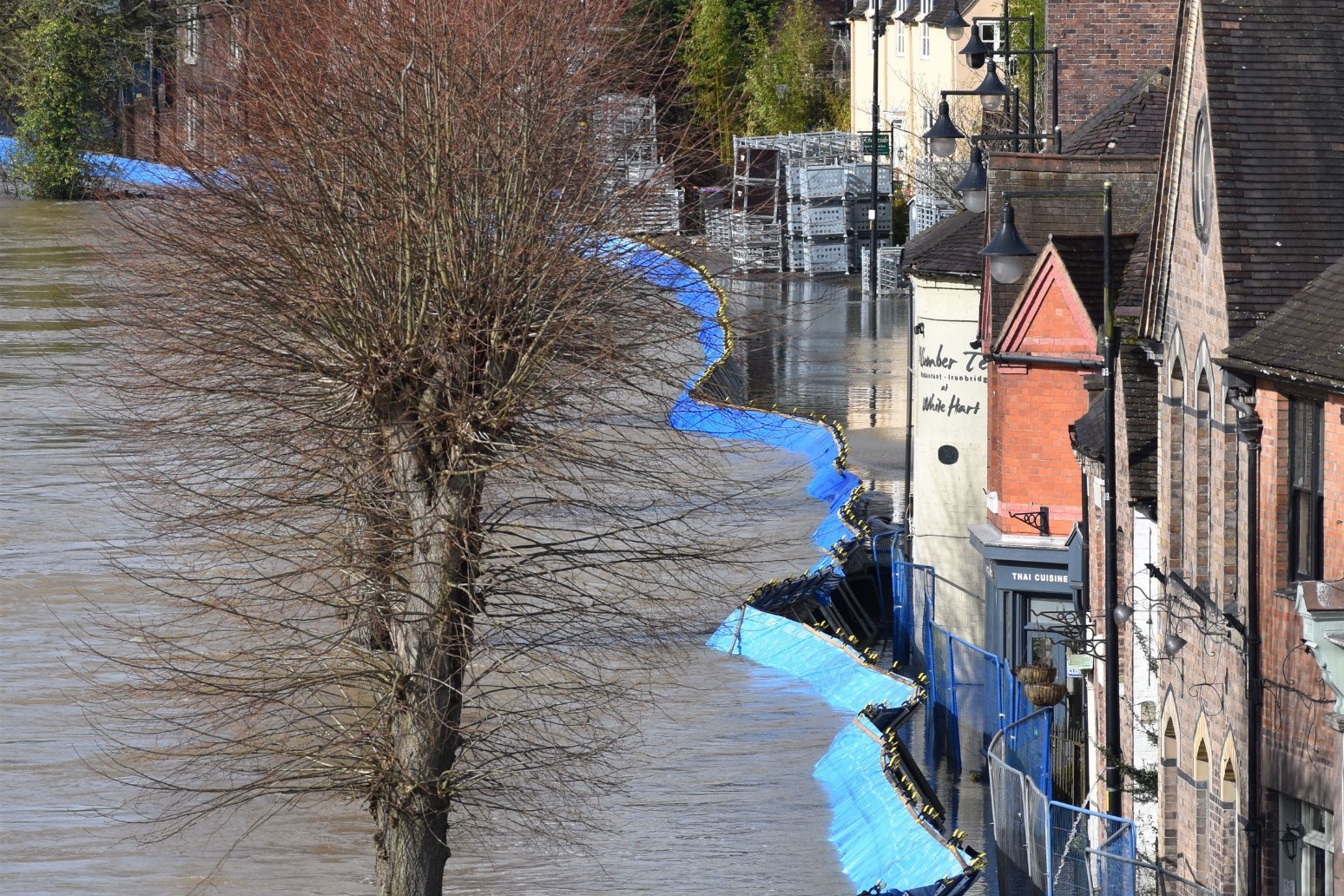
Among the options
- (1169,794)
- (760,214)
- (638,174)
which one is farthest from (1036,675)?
(760,214)

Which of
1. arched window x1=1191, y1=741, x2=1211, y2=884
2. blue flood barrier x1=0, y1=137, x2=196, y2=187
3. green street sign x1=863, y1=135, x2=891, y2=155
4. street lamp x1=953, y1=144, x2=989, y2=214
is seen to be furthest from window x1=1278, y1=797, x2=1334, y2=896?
green street sign x1=863, y1=135, x2=891, y2=155

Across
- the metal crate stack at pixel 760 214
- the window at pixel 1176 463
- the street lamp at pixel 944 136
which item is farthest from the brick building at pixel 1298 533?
the metal crate stack at pixel 760 214

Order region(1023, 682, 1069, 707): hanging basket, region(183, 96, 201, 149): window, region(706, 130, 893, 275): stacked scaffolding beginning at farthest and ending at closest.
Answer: region(706, 130, 893, 275): stacked scaffolding
region(183, 96, 201, 149): window
region(1023, 682, 1069, 707): hanging basket

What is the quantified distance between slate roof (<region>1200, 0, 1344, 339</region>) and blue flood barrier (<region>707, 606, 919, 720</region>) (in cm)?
991

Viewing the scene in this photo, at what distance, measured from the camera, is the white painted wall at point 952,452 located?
32.8 meters

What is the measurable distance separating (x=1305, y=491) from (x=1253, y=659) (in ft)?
5.16

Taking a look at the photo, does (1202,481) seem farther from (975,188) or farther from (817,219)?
(817,219)

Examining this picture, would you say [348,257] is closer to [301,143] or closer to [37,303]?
[301,143]

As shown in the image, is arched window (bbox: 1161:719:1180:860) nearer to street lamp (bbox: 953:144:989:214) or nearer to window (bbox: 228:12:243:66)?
street lamp (bbox: 953:144:989:214)

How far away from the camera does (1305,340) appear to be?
1711 centimetres

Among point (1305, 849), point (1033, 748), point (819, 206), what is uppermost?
point (819, 206)

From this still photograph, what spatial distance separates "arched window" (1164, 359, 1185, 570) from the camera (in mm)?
20688

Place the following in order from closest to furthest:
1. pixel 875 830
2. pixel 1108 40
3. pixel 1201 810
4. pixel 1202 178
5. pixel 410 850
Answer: pixel 1202 178
pixel 1201 810
pixel 410 850
pixel 875 830
pixel 1108 40

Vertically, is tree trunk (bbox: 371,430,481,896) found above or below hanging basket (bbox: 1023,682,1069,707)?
above
